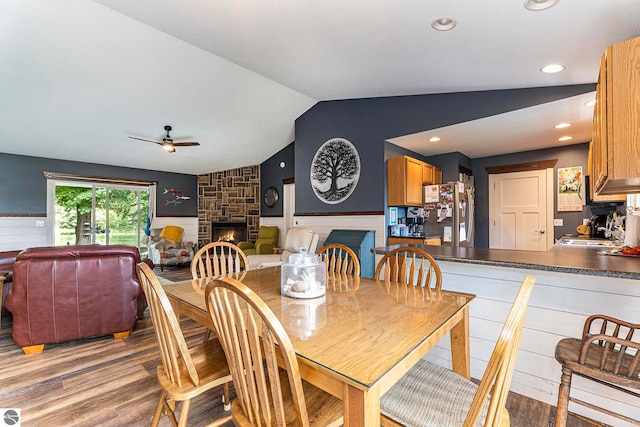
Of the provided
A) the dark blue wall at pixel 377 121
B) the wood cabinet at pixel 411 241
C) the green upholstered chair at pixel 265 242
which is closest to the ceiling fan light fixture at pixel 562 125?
the dark blue wall at pixel 377 121

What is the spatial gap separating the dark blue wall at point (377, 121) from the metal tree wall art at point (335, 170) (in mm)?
86

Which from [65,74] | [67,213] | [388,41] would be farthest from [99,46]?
[67,213]

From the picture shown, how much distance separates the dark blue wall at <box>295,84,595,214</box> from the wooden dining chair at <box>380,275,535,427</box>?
9.61 ft

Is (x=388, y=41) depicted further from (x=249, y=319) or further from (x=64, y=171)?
(x=64, y=171)

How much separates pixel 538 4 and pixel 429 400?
2202mm

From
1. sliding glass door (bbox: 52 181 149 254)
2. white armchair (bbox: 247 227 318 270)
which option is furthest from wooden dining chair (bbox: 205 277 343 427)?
sliding glass door (bbox: 52 181 149 254)

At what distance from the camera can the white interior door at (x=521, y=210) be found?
4754 millimetres

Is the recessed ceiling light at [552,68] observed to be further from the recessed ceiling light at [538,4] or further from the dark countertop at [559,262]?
the dark countertop at [559,262]

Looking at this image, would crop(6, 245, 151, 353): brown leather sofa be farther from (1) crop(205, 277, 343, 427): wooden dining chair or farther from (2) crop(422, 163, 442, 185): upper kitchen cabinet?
(2) crop(422, 163, 442, 185): upper kitchen cabinet

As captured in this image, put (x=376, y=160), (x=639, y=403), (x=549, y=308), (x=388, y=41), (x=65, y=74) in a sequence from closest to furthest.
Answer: (x=639, y=403), (x=549, y=308), (x=388, y=41), (x=65, y=74), (x=376, y=160)

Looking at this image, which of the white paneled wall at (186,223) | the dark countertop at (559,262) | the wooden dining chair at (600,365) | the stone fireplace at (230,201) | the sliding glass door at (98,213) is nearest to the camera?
the wooden dining chair at (600,365)

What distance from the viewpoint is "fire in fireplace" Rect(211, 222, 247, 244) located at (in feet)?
24.8

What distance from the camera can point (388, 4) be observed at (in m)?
2.00

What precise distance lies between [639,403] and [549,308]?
590 millimetres
